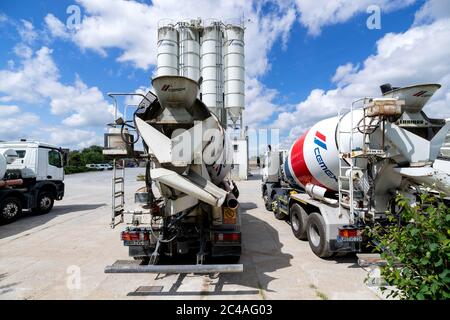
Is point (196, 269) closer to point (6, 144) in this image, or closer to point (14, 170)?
point (14, 170)

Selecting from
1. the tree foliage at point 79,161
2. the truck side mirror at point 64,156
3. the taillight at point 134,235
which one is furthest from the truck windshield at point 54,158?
the tree foliage at point 79,161

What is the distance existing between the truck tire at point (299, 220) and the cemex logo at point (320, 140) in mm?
1882

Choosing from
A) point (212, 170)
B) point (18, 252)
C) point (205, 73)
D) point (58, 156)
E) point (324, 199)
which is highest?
point (205, 73)

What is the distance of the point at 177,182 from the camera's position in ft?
12.2

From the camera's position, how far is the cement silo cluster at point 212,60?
2428 cm

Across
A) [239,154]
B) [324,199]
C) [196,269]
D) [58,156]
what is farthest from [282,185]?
[239,154]

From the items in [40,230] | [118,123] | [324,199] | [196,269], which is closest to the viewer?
[196,269]

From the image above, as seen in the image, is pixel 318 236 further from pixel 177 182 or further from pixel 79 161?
pixel 79 161

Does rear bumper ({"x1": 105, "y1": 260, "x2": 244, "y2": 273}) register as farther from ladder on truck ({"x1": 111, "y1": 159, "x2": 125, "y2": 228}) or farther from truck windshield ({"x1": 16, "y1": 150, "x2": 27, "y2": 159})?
truck windshield ({"x1": 16, "y1": 150, "x2": 27, "y2": 159})

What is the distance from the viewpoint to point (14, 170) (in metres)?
9.47

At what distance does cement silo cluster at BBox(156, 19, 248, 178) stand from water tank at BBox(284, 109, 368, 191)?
60.5 ft

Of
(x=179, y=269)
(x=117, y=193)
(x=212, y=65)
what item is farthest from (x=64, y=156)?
(x=212, y=65)

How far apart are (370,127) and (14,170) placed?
11970 mm

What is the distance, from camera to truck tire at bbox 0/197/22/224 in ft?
27.7
